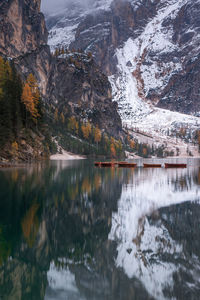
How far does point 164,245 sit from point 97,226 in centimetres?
365

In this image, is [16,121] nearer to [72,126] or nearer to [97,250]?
[97,250]

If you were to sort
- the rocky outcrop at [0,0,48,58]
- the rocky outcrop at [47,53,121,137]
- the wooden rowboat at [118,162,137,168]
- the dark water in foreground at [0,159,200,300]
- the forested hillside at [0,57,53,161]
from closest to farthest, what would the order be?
the dark water in foreground at [0,159,200,300], the forested hillside at [0,57,53,161], the wooden rowboat at [118,162,137,168], the rocky outcrop at [0,0,48,58], the rocky outcrop at [47,53,121,137]

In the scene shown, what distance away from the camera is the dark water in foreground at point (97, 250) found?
23.1 ft

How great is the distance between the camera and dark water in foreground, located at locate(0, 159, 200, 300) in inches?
277

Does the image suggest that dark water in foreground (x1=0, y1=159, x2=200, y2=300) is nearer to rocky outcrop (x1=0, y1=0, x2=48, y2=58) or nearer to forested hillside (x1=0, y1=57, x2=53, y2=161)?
forested hillside (x1=0, y1=57, x2=53, y2=161)

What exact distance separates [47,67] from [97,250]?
162811mm

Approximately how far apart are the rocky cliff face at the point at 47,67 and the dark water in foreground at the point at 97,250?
385 feet

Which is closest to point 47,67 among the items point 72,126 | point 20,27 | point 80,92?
point 20,27

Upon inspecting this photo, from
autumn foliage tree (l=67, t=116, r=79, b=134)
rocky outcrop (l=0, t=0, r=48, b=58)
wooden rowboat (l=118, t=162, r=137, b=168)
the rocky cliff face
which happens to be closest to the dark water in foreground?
wooden rowboat (l=118, t=162, r=137, b=168)

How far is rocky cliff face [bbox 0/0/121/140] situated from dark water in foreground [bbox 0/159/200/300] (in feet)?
385

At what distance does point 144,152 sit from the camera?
181 metres

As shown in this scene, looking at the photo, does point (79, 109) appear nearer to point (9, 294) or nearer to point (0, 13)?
point (0, 13)

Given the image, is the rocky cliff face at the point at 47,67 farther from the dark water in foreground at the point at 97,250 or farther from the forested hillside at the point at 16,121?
the dark water in foreground at the point at 97,250

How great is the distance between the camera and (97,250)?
960 centimetres
